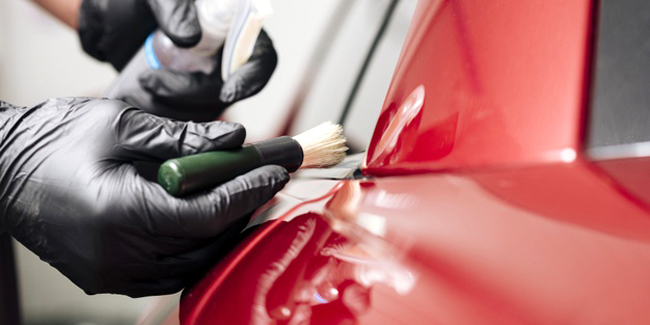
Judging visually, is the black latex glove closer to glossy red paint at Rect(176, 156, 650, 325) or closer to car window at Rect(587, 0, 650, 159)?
glossy red paint at Rect(176, 156, 650, 325)

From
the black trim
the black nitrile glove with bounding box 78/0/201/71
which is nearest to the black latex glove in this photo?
the black trim

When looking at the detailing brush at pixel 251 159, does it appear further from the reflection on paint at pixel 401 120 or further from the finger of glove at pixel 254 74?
the finger of glove at pixel 254 74

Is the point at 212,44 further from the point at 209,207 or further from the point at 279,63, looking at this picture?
the point at 209,207

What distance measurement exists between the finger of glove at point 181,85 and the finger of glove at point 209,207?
36.5 inches

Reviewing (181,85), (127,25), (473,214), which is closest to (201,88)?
(181,85)

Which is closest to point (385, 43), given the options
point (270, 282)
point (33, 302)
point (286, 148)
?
point (286, 148)

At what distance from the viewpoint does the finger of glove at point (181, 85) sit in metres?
1.47

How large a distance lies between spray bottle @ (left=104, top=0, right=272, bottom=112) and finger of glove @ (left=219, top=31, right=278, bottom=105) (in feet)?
0.06

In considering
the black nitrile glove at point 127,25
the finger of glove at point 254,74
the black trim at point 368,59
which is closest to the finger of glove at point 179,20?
the black nitrile glove at point 127,25

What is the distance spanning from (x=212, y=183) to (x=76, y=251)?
17 cm

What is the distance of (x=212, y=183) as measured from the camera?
0.59m

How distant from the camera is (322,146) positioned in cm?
79

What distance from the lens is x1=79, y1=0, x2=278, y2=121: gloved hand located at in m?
1.46

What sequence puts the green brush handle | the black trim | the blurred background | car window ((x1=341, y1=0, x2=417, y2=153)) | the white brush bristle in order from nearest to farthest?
1. the green brush handle
2. the white brush bristle
3. car window ((x1=341, y1=0, x2=417, y2=153))
4. the black trim
5. the blurred background
